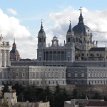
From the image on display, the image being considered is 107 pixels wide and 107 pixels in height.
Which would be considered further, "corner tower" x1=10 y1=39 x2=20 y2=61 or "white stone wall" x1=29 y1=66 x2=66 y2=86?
"corner tower" x1=10 y1=39 x2=20 y2=61

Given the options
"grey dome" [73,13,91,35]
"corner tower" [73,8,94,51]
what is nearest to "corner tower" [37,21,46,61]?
"corner tower" [73,8,94,51]

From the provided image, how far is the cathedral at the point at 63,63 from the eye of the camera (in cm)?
11581

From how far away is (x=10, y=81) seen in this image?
111000 millimetres

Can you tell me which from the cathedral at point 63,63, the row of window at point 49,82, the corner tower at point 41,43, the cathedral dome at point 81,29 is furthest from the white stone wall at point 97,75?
the cathedral dome at point 81,29

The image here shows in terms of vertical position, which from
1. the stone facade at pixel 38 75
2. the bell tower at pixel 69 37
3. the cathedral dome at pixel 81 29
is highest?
the cathedral dome at pixel 81 29

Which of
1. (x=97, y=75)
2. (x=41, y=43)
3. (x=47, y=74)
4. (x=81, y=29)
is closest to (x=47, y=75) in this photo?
(x=47, y=74)

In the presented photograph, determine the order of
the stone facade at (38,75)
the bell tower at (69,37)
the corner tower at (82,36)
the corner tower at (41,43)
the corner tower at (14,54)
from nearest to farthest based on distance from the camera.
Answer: the stone facade at (38,75), the corner tower at (41,43), the bell tower at (69,37), the corner tower at (82,36), the corner tower at (14,54)

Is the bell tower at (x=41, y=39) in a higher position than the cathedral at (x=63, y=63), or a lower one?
higher

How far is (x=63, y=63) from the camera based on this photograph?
125 metres

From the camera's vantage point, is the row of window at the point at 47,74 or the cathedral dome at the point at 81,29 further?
the cathedral dome at the point at 81,29

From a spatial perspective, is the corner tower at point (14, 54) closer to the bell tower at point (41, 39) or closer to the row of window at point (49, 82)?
the bell tower at point (41, 39)

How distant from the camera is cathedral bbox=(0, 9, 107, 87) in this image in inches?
4560

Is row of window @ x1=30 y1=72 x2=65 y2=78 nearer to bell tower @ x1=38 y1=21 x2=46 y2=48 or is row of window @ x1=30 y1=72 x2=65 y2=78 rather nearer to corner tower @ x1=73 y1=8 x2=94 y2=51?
bell tower @ x1=38 y1=21 x2=46 y2=48

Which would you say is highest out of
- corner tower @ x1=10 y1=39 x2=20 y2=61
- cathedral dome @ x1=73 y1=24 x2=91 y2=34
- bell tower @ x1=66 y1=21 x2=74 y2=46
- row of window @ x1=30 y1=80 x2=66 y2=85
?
cathedral dome @ x1=73 y1=24 x2=91 y2=34
